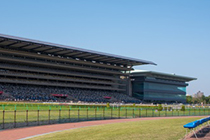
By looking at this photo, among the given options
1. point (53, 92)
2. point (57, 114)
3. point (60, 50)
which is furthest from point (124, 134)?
point (53, 92)

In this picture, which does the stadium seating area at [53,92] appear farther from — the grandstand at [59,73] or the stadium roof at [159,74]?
the stadium roof at [159,74]

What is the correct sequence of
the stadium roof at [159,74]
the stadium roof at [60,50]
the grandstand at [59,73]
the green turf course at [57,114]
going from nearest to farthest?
the green turf course at [57,114]
the stadium roof at [60,50]
the grandstand at [59,73]
the stadium roof at [159,74]

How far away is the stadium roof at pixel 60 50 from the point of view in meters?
86.1

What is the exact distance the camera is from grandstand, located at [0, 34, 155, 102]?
302ft

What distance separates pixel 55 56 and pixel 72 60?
7519mm

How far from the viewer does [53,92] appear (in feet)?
336

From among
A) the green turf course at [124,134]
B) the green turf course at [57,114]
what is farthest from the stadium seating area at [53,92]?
the green turf course at [124,134]

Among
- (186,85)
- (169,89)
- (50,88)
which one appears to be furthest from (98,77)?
(186,85)

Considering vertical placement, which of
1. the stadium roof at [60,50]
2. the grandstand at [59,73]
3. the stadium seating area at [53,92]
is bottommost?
the stadium seating area at [53,92]

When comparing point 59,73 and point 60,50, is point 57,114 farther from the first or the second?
point 59,73

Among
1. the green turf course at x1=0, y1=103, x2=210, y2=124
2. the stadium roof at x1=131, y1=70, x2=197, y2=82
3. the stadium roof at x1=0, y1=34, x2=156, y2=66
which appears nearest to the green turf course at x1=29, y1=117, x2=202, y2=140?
the green turf course at x1=0, y1=103, x2=210, y2=124

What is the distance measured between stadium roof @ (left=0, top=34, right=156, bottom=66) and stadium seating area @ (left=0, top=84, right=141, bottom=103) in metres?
12.3

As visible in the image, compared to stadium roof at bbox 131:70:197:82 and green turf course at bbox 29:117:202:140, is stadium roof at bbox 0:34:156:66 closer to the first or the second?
stadium roof at bbox 131:70:197:82

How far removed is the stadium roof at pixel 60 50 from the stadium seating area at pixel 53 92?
12254 mm
